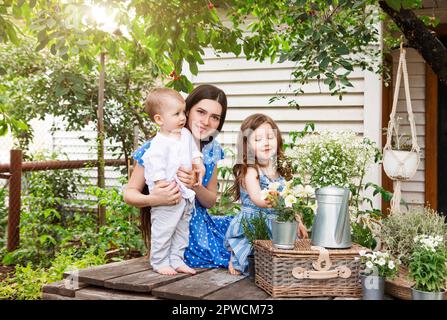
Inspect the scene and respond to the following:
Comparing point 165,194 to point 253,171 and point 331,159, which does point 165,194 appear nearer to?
point 253,171

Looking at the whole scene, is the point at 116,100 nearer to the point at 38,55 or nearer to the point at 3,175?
Answer: the point at 38,55

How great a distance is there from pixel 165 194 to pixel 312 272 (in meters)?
0.77

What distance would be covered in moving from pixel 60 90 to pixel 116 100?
4020mm

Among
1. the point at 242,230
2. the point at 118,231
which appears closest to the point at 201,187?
the point at 242,230

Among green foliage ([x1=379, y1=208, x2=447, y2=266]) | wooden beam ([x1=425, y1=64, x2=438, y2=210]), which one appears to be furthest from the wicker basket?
wooden beam ([x1=425, y1=64, x2=438, y2=210])

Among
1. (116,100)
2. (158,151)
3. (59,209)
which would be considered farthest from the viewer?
(116,100)

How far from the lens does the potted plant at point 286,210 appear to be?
2.12m

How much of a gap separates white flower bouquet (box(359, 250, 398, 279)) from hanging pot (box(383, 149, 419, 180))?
0.64 m

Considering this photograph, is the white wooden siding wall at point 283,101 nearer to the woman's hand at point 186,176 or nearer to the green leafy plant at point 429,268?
the woman's hand at point 186,176

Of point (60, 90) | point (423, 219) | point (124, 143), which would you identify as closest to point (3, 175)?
point (124, 143)

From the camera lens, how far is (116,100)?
23.3 feet

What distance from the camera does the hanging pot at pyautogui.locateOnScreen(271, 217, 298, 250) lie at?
212 cm

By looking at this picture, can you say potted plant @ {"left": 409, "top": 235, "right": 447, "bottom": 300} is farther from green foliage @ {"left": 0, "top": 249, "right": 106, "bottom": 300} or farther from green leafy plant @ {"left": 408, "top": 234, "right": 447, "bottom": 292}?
green foliage @ {"left": 0, "top": 249, "right": 106, "bottom": 300}

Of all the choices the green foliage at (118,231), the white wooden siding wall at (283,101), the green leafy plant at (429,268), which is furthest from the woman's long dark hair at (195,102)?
the white wooden siding wall at (283,101)
